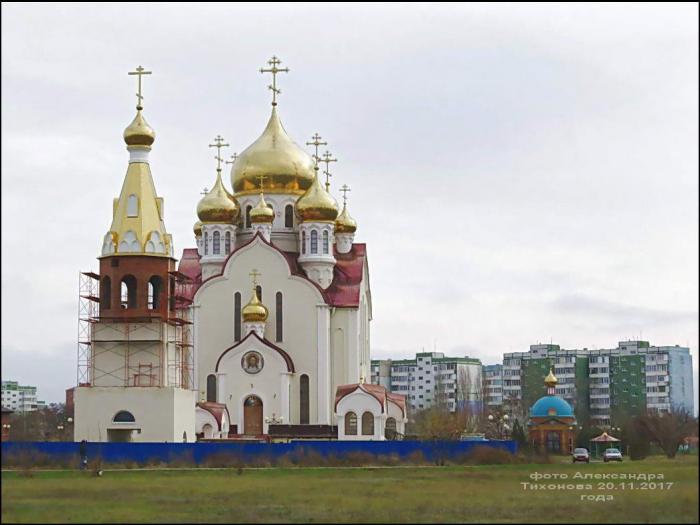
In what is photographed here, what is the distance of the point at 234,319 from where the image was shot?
149 ft

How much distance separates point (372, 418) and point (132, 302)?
9.06 metres

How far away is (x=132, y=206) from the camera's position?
38188 millimetres

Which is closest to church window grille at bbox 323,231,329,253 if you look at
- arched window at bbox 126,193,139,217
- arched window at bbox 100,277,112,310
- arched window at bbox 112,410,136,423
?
arched window at bbox 126,193,139,217

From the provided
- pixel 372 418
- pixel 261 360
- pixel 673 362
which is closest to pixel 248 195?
pixel 261 360

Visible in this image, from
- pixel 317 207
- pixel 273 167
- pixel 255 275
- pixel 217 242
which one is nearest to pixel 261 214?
pixel 317 207

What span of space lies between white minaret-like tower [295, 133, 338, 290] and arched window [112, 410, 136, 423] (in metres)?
11.8

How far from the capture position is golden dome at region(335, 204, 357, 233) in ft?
161

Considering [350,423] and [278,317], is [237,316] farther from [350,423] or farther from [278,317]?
[350,423]

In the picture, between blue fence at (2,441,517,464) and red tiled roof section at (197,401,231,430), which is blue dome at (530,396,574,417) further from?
blue fence at (2,441,517,464)

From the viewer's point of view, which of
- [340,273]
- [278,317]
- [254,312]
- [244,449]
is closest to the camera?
[244,449]

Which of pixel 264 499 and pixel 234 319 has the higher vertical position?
pixel 234 319

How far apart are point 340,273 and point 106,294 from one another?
11.6 metres

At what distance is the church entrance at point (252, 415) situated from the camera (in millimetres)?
→ 43125

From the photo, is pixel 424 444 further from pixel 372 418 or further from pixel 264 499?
pixel 264 499
